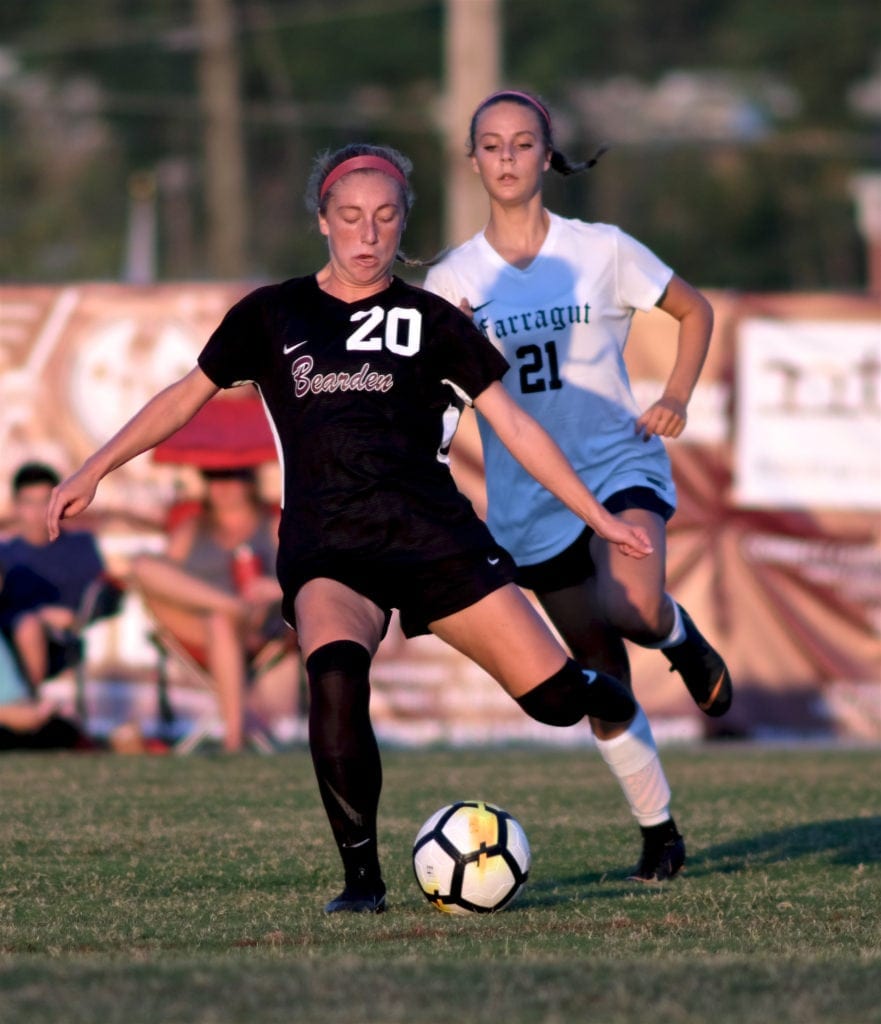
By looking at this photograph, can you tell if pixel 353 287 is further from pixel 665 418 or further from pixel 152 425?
pixel 665 418

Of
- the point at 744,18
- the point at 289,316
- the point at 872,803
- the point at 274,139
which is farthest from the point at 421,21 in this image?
the point at 289,316

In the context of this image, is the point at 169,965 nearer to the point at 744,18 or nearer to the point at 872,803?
the point at 872,803

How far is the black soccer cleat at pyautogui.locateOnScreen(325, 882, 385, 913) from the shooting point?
525 cm

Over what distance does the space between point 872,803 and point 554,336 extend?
3.13m

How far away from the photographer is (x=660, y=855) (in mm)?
6105

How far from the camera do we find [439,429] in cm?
541

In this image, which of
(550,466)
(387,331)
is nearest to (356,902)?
(550,466)

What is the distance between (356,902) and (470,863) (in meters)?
0.32

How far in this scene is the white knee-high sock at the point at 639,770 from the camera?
6047 millimetres

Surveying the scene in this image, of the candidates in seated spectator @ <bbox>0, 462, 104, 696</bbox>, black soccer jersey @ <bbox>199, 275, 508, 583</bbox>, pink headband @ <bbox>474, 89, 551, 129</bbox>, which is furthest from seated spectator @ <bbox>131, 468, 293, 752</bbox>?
black soccer jersey @ <bbox>199, 275, 508, 583</bbox>

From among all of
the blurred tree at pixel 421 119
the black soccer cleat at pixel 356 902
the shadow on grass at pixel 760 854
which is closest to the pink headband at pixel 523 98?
the shadow on grass at pixel 760 854

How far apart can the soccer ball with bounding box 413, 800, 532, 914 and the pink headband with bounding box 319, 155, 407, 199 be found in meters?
1.77

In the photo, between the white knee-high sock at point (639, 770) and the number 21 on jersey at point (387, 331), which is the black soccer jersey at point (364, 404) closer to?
the number 21 on jersey at point (387, 331)

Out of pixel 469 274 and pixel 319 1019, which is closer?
pixel 319 1019
